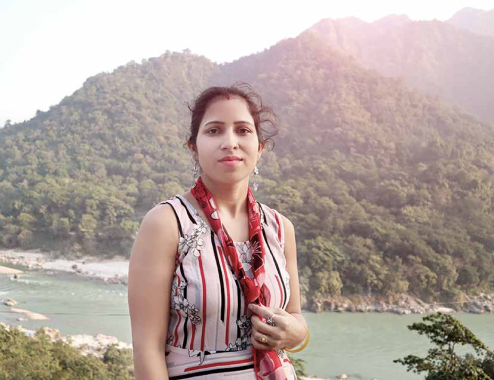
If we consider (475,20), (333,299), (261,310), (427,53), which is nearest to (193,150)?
(261,310)

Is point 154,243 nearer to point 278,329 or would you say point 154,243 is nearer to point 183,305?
point 183,305

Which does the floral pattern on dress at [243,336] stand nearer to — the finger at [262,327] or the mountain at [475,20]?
the finger at [262,327]

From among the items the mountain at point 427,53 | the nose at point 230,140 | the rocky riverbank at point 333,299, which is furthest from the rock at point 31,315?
the mountain at point 427,53

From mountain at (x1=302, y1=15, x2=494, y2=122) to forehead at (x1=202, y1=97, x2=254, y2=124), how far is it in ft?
93.0

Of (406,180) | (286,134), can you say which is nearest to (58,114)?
(286,134)

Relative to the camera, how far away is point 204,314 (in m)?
0.61

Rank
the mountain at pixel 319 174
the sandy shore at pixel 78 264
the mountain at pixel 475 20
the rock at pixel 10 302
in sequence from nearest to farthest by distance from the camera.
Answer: the rock at pixel 10 302
the mountain at pixel 319 174
the sandy shore at pixel 78 264
the mountain at pixel 475 20

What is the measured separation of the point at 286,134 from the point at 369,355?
15.4m

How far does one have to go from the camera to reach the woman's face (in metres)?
0.69

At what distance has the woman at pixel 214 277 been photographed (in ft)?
2.01

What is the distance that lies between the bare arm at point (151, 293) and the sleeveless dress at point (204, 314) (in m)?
0.02

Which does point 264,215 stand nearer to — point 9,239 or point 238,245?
point 238,245

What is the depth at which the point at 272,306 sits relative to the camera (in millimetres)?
683

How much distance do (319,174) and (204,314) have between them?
20.6 metres
